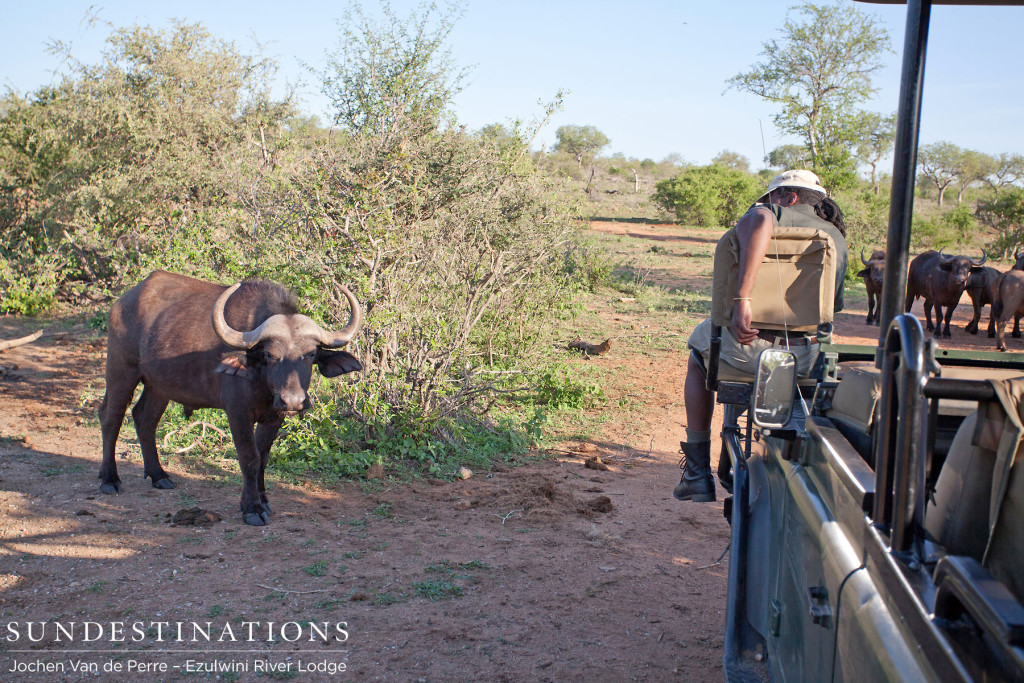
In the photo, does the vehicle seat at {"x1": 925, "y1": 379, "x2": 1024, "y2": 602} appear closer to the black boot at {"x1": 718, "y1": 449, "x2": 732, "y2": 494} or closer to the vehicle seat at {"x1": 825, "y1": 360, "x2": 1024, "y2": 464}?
the vehicle seat at {"x1": 825, "y1": 360, "x2": 1024, "y2": 464}

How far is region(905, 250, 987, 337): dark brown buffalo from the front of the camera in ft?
41.1

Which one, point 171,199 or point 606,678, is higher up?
point 171,199

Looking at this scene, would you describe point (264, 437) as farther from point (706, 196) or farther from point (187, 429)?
point (706, 196)

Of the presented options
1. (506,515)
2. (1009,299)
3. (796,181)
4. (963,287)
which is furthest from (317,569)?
(963,287)

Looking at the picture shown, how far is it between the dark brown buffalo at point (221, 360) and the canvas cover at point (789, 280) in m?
2.43

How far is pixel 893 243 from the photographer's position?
2.39 meters

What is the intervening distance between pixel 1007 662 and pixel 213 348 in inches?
193

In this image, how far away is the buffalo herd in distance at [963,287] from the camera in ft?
38.6

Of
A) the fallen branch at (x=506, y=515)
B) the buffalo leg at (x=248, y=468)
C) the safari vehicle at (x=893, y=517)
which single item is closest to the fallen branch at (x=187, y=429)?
the buffalo leg at (x=248, y=468)

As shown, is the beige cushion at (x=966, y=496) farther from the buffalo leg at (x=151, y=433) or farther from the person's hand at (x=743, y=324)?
the buffalo leg at (x=151, y=433)

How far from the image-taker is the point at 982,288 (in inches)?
505

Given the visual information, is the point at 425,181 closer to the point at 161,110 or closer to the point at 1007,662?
the point at 1007,662

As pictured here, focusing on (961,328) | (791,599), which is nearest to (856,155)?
(961,328)

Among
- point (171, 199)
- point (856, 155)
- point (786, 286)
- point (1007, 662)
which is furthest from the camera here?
point (856, 155)
